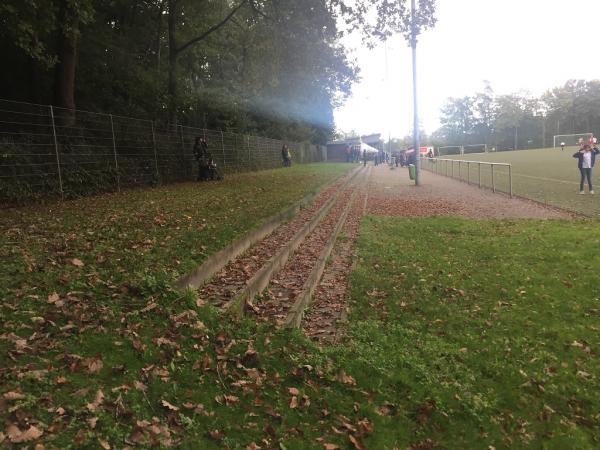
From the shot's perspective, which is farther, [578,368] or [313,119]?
[313,119]

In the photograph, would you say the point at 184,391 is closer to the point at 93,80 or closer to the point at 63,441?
the point at 63,441

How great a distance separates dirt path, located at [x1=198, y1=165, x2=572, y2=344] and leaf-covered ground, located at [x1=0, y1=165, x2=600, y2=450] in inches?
14.7

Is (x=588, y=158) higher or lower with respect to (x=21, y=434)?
higher

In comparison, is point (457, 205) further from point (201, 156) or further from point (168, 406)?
point (168, 406)

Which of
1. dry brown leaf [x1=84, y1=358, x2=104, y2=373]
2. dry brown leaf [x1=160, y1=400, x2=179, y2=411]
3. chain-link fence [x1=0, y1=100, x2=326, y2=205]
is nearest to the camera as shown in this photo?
dry brown leaf [x1=160, y1=400, x2=179, y2=411]

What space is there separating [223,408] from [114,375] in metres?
0.76

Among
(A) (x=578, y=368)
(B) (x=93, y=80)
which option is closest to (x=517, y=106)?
(B) (x=93, y=80)

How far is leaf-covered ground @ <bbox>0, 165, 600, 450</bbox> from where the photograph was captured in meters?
2.83

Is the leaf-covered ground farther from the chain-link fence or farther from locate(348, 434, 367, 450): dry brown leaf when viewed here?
the chain-link fence

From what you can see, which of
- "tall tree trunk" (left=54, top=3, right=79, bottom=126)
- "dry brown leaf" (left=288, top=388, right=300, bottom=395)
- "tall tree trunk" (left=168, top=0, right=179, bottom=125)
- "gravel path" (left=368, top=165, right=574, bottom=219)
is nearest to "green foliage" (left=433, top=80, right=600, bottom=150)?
"gravel path" (left=368, top=165, right=574, bottom=219)

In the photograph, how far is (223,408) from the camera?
308 centimetres

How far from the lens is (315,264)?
7070 millimetres

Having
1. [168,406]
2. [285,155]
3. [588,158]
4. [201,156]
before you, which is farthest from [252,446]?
[285,155]

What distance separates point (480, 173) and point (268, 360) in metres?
19.8
